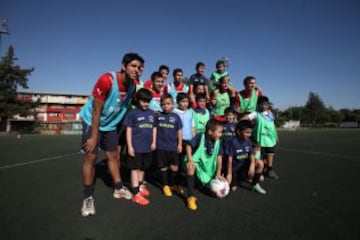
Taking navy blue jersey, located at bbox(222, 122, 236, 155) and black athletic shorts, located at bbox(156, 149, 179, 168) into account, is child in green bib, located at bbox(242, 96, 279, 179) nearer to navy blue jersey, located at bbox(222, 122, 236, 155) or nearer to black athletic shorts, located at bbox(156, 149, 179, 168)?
navy blue jersey, located at bbox(222, 122, 236, 155)

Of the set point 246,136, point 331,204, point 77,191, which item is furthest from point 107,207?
point 331,204

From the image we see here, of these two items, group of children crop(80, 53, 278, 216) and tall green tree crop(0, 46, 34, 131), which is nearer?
group of children crop(80, 53, 278, 216)

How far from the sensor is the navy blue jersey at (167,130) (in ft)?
12.5

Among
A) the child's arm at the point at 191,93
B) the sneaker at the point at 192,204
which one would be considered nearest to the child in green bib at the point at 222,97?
the child's arm at the point at 191,93

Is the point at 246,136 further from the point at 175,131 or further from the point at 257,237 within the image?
the point at 257,237

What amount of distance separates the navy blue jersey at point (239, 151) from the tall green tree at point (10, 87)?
4393 centimetres

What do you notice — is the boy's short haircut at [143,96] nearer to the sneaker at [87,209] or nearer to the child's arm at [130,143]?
the child's arm at [130,143]

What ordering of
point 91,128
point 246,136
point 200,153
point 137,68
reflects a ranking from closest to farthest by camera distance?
point 91,128, point 137,68, point 200,153, point 246,136

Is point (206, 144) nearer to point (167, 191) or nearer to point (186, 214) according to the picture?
point (167, 191)

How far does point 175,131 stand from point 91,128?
1484mm

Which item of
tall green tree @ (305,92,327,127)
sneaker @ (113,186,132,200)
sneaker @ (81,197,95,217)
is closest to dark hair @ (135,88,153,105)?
sneaker @ (113,186,132,200)

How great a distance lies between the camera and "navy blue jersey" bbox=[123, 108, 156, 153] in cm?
360

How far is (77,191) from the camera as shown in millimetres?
3873

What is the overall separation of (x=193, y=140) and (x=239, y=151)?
0.95 m
